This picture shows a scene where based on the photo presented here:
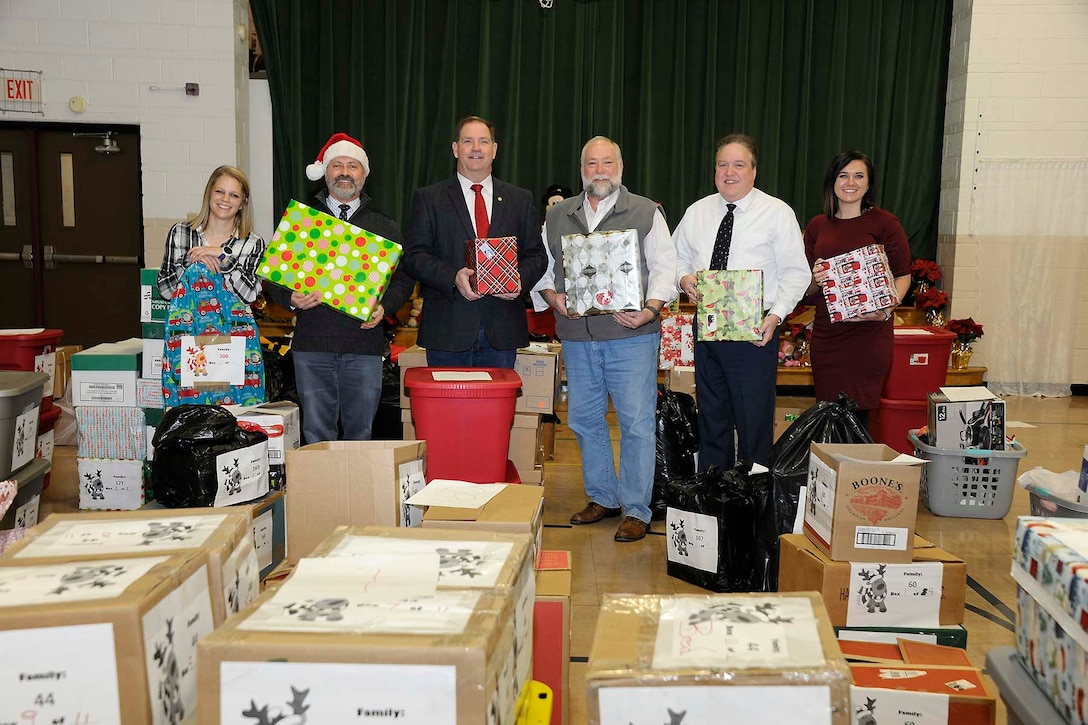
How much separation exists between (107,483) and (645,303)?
7.53 feet

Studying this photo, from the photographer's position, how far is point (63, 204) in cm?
668

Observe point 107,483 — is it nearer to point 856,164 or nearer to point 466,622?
point 466,622

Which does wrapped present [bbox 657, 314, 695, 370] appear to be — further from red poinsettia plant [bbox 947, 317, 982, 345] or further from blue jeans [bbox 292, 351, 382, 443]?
blue jeans [bbox 292, 351, 382, 443]

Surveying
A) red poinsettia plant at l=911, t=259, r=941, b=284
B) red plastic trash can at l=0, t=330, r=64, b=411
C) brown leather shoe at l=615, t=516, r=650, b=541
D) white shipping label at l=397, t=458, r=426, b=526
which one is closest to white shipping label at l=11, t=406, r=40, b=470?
red plastic trash can at l=0, t=330, r=64, b=411

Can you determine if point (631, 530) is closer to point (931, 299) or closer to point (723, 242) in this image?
point (723, 242)

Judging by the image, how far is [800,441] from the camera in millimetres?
2916

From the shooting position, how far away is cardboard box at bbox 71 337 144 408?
3.65 meters

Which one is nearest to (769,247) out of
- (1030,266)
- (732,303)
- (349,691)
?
(732,303)

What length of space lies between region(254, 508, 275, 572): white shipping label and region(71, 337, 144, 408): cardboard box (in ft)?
3.63

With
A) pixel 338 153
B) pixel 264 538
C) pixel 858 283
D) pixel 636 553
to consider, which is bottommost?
pixel 636 553

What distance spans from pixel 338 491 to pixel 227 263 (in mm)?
1514

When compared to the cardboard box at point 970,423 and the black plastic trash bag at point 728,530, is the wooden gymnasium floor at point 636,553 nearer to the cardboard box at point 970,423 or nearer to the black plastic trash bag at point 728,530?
the black plastic trash bag at point 728,530

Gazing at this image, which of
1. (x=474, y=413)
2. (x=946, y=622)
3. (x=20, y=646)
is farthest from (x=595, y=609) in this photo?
(x=20, y=646)

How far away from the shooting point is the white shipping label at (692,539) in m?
2.94
